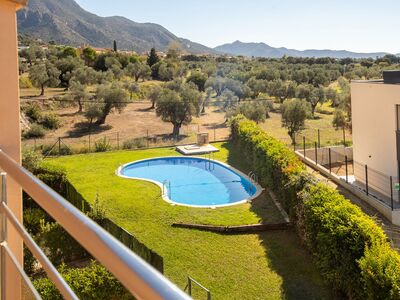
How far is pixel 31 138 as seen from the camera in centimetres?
3048

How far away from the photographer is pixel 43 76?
40.1 metres

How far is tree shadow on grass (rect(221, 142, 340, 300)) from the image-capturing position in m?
9.41

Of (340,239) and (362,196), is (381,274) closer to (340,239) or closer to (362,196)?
(340,239)

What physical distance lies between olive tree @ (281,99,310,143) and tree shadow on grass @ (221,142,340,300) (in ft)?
46.0

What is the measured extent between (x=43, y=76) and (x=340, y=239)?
1485 inches

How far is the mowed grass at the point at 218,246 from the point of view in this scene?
9.65 meters

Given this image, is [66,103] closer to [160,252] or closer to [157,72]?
[157,72]

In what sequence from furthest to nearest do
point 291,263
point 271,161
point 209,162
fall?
point 209,162 → point 271,161 → point 291,263

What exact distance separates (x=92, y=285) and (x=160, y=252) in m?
4.18

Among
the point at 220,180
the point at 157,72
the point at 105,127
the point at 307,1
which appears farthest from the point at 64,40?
the point at 220,180

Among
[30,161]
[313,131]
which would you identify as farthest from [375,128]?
[30,161]

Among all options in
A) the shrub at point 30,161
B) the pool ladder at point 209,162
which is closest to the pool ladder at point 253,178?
the pool ladder at point 209,162

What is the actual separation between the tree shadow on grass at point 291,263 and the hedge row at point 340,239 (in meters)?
0.35

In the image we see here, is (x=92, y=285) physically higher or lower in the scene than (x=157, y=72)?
lower
